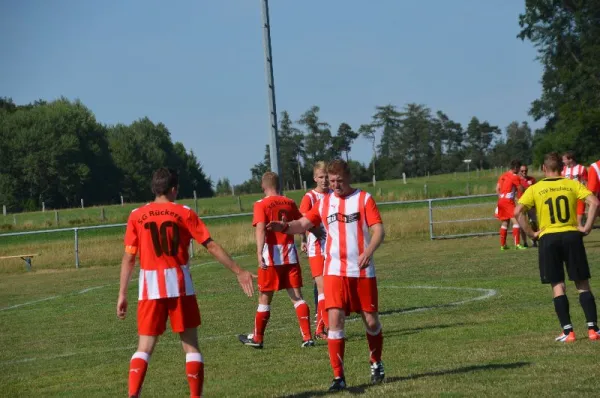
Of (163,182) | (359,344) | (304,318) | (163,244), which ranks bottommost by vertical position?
(359,344)

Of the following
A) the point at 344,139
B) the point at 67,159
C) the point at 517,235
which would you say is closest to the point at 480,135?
the point at 344,139

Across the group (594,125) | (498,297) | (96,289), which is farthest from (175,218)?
(594,125)

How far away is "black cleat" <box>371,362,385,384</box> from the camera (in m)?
8.86

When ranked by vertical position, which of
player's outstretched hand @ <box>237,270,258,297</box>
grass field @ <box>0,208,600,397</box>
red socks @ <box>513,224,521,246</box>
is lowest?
Result: grass field @ <box>0,208,600,397</box>

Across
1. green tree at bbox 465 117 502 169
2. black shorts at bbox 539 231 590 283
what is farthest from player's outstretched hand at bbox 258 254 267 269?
green tree at bbox 465 117 502 169

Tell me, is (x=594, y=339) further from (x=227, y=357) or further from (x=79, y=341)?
(x=79, y=341)

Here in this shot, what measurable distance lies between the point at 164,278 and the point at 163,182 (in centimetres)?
75

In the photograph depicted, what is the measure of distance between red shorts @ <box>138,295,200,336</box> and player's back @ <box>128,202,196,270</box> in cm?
27

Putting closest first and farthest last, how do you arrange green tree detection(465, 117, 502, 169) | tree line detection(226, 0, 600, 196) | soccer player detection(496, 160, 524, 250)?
soccer player detection(496, 160, 524, 250)
tree line detection(226, 0, 600, 196)
green tree detection(465, 117, 502, 169)

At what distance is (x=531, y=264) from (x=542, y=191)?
11181 millimetres

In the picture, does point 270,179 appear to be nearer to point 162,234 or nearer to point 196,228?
point 196,228

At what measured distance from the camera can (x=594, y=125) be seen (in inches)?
2421

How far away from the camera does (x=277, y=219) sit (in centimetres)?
1172

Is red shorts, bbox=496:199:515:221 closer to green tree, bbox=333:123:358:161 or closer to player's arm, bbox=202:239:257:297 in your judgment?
player's arm, bbox=202:239:257:297
